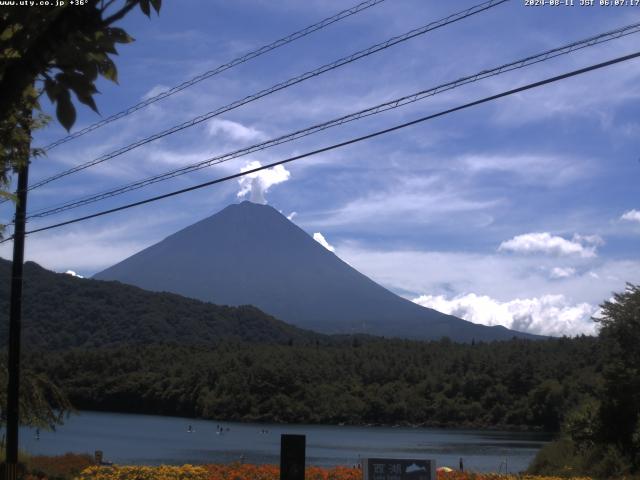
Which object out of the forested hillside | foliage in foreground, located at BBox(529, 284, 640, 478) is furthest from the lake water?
foliage in foreground, located at BBox(529, 284, 640, 478)

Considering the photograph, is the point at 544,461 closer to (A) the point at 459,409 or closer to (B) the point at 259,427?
(B) the point at 259,427

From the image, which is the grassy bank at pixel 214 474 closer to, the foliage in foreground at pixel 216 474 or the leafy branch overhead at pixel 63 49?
the foliage in foreground at pixel 216 474

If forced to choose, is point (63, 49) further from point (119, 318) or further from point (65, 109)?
point (119, 318)

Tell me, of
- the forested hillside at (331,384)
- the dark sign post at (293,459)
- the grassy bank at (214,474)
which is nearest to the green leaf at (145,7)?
the dark sign post at (293,459)

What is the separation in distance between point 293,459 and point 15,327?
8.03 meters

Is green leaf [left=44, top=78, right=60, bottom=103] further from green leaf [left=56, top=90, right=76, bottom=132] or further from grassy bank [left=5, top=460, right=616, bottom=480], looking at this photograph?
grassy bank [left=5, top=460, right=616, bottom=480]

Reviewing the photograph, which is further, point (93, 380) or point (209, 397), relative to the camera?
point (209, 397)

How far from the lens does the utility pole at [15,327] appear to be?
48.4 ft

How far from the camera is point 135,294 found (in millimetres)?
176750

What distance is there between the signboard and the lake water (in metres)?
31.1

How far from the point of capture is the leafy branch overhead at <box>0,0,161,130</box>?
3229mm

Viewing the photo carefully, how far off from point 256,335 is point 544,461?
546ft

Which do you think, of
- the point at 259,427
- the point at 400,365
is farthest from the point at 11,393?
the point at 400,365

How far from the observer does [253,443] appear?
72.0 metres
